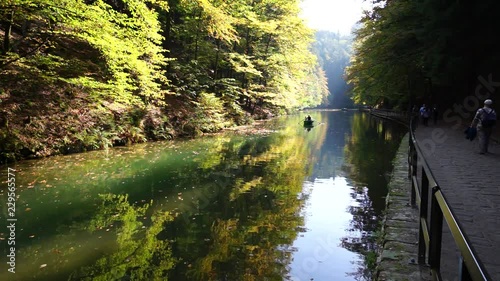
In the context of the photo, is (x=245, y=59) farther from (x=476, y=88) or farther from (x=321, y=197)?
(x=321, y=197)

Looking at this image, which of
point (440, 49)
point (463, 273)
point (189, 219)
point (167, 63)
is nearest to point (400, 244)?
point (463, 273)

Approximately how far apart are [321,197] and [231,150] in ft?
28.1

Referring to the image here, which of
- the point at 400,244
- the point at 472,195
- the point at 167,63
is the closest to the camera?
the point at 400,244

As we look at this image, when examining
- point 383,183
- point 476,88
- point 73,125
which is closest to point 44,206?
point 73,125

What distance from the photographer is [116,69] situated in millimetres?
15820

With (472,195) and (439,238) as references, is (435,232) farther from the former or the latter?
(472,195)

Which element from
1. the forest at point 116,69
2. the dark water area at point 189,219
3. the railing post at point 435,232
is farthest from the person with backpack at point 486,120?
the forest at point 116,69

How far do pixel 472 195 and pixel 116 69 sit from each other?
14.8m

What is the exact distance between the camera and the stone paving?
4.03 m

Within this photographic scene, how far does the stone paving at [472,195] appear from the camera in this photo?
4.03m

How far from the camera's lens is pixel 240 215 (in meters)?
7.73

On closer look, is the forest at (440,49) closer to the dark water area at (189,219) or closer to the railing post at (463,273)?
the dark water area at (189,219)

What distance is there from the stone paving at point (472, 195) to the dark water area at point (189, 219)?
1568mm

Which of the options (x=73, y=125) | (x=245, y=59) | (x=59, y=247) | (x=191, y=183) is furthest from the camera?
(x=245, y=59)
